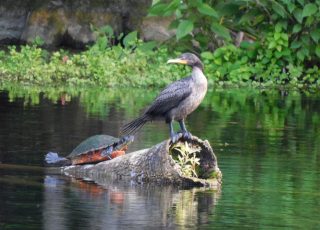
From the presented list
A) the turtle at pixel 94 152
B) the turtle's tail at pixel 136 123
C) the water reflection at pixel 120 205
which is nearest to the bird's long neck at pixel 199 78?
the turtle's tail at pixel 136 123

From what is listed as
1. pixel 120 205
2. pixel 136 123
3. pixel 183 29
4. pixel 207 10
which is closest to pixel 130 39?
pixel 183 29

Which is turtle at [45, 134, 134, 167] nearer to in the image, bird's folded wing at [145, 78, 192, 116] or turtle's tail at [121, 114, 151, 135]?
turtle's tail at [121, 114, 151, 135]

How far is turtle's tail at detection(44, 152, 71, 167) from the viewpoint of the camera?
11789 mm

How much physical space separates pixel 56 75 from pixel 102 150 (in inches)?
435

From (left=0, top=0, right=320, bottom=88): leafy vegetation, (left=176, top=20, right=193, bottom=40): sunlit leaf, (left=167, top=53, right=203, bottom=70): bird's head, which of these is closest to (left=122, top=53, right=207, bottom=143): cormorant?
(left=167, top=53, right=203, bottom=70): bird's head

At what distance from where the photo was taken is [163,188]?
10625mm

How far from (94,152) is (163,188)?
1.32m

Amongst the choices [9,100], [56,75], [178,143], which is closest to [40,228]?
[178,143]

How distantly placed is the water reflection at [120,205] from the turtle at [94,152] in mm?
647

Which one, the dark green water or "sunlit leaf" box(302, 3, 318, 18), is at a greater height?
"sunlit leaf" box(302, 3, 318, 18)

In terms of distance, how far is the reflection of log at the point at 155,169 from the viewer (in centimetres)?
1076

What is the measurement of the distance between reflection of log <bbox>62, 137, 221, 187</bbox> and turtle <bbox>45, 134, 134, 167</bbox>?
191 millimetres

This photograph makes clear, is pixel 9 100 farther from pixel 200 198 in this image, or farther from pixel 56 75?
pixel 200 198

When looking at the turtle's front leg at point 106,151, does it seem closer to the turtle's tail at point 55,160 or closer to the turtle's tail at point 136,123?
the turtle's tail at point 136,123
